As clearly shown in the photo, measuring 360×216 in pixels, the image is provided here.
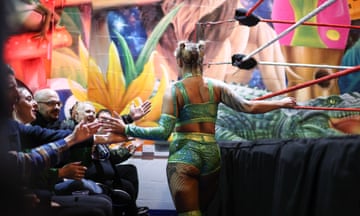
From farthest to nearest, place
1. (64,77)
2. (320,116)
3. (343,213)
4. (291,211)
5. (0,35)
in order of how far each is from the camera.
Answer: (320,116)
(64,77)
(291,211)
(343,213)
(0,35)

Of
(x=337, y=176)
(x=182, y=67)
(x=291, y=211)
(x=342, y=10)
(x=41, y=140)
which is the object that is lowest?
(x=291, y=211)

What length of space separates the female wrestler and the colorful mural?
153cm

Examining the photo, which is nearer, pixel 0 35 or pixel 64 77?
pixel 0 35

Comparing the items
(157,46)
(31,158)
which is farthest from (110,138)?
(157,46)

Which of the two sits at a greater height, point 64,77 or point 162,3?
point 162,3

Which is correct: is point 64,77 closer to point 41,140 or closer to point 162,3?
point 162,3

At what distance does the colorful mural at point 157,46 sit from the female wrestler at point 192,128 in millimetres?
1529

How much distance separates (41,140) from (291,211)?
962 millimetres

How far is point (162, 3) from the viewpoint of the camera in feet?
12.1

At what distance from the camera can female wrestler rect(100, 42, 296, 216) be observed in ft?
6.40

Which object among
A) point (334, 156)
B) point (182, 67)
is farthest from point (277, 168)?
point (182, 67)

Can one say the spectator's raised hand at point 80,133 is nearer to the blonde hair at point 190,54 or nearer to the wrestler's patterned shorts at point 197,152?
the wrestler's patterned shorts at point 197,152

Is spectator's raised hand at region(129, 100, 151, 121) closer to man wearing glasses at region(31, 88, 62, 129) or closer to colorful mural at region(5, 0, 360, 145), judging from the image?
man wearing glasses at region(31, 88, 62, 129)

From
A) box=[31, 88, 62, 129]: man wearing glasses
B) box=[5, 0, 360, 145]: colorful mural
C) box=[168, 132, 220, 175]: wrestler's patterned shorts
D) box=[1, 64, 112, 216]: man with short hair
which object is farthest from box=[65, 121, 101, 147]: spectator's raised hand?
box=[5, 0, 360, 145]: colorful mural
